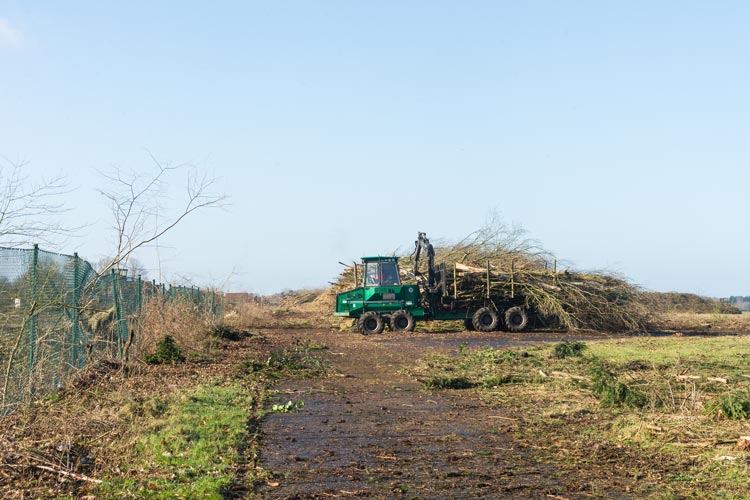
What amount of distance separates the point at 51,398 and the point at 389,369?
8.23m

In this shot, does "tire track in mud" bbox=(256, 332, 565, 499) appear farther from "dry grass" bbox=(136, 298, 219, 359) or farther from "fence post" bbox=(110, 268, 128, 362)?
"dry grass" bbox=(136, 298, 219, 359)

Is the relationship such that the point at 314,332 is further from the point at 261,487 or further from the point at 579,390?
the point at 261,487

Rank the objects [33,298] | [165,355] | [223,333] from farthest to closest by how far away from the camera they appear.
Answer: [223,333] < [165,355] < [33,298]

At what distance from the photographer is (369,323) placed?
28266 millimetres

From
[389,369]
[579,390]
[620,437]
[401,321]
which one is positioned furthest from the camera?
[401,321]

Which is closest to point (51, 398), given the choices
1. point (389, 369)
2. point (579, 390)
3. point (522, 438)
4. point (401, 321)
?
point (522, 438)

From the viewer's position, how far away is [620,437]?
8.49 metres

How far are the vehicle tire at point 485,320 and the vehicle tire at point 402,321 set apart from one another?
2.41 metres

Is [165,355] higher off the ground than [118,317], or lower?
lower

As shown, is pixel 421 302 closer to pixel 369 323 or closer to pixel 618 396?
pixel 369 323

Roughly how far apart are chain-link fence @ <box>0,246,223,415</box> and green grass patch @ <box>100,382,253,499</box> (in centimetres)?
130

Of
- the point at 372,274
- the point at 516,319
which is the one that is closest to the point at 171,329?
the point at 372,274

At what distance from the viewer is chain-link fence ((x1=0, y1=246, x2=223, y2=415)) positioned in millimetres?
7812

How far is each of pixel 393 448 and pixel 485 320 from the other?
2155 cm
